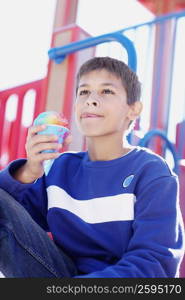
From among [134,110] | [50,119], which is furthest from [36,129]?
[134,110]

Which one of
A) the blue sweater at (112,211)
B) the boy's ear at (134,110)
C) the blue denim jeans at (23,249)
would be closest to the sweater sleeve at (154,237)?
the blue sweater at (112,211)

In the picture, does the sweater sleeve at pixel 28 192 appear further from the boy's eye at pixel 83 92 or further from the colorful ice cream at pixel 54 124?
the boy's eye at pixel 83 92

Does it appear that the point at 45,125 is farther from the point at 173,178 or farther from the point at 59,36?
the point at 59,36

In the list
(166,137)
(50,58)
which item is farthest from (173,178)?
(50,58)

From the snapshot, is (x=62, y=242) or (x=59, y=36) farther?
(x=59, y=36)

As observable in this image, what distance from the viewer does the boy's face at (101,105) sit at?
1578 mm

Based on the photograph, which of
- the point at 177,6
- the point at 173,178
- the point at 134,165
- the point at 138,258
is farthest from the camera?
the point at 177,6

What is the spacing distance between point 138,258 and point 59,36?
177 centimetres

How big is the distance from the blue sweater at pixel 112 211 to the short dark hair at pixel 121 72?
0.91 ft

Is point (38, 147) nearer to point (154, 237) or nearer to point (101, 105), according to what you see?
point (101, 105)

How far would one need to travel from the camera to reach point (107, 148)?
5.33ft

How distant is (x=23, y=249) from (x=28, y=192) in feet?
1.27

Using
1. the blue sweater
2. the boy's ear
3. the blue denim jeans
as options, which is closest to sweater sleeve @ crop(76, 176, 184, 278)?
the blue sweater

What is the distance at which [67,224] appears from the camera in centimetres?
152
